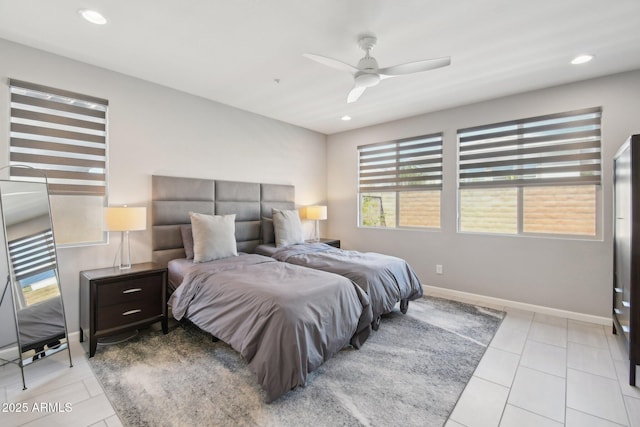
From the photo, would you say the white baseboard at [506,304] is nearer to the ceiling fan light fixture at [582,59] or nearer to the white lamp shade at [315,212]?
the white lamp shade at [315,212]

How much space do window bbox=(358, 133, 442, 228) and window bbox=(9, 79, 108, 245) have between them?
12.0 feet

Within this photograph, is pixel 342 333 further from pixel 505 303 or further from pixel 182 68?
pixel 182 68

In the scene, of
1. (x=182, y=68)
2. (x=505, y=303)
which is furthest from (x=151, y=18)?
(x=505, y=303)

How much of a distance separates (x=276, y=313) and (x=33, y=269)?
2.07 metres

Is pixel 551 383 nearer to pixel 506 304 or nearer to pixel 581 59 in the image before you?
pixel 506 304

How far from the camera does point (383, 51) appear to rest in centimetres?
255

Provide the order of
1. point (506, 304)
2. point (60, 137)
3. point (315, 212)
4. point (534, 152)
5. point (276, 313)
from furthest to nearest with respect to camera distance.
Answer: point (315, 212) → point (506, 304) → point (534, 152) → point (60, 137) → point (276, 313)

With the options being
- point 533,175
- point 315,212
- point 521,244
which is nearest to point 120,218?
point 315,212

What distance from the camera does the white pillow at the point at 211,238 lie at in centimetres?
308

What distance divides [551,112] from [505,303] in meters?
2.33

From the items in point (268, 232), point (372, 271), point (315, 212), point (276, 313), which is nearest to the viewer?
point (276, 313)

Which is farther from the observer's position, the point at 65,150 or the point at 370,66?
the point at 65,150

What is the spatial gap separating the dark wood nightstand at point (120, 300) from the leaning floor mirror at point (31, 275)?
216mm

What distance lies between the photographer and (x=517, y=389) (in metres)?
2.00
